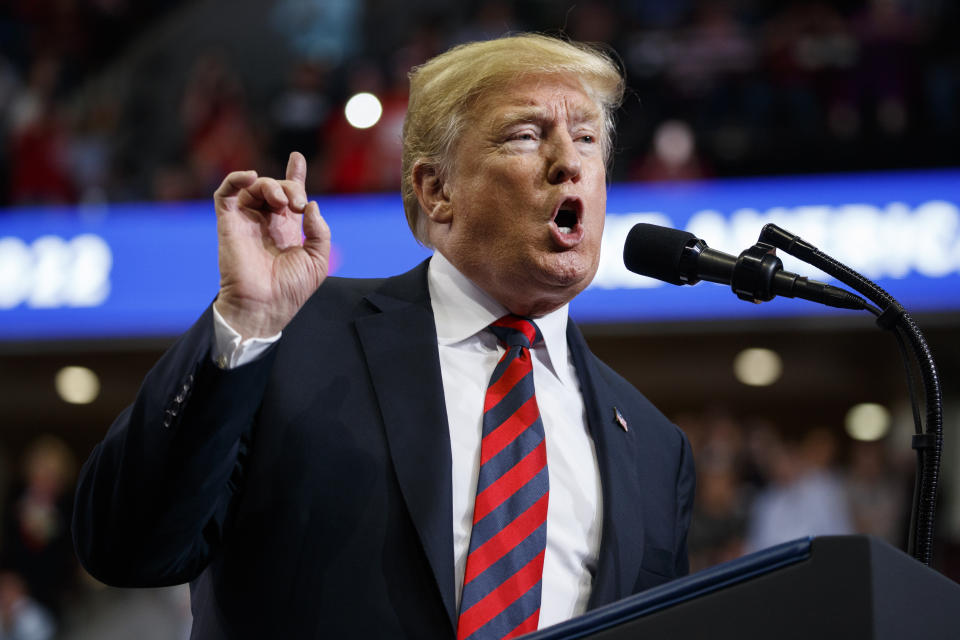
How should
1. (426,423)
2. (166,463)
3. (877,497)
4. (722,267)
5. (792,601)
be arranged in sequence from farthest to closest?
1. (877,497)
2. (426,423)
3. (722,267)
4. (166,463)
5. (792,601)

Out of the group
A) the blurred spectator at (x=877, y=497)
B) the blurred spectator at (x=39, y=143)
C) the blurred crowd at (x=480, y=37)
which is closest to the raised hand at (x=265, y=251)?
the blurred spectator at (x=877, y=497)

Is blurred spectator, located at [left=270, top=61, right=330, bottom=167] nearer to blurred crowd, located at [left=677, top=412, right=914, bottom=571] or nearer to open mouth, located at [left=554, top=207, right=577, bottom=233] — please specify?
blurred crowd, located at [left=677, top=412, right=914, bottom=571]

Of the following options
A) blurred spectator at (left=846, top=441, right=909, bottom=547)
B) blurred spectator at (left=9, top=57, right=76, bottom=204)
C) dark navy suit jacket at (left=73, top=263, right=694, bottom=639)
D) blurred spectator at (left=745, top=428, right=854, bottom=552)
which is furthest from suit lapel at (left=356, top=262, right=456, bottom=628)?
blurred spectator at (left=9, top=57, right=76, bottom=204)

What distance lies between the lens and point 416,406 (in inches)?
54.7

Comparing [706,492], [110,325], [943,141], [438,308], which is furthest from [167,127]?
[438,308]

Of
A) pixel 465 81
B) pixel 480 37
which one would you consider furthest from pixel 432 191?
pixel 480 37

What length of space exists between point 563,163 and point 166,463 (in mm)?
657

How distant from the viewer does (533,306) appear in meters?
1.55

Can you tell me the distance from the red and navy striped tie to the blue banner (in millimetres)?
3121

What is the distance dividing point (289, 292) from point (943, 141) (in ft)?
15.4

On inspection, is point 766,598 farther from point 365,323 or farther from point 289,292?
point 365,323

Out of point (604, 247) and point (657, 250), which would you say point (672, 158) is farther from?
point (657, 250)

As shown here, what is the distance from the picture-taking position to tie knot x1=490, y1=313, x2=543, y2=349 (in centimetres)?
152

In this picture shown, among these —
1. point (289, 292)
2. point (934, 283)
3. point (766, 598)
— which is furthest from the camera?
point (934, 283)
